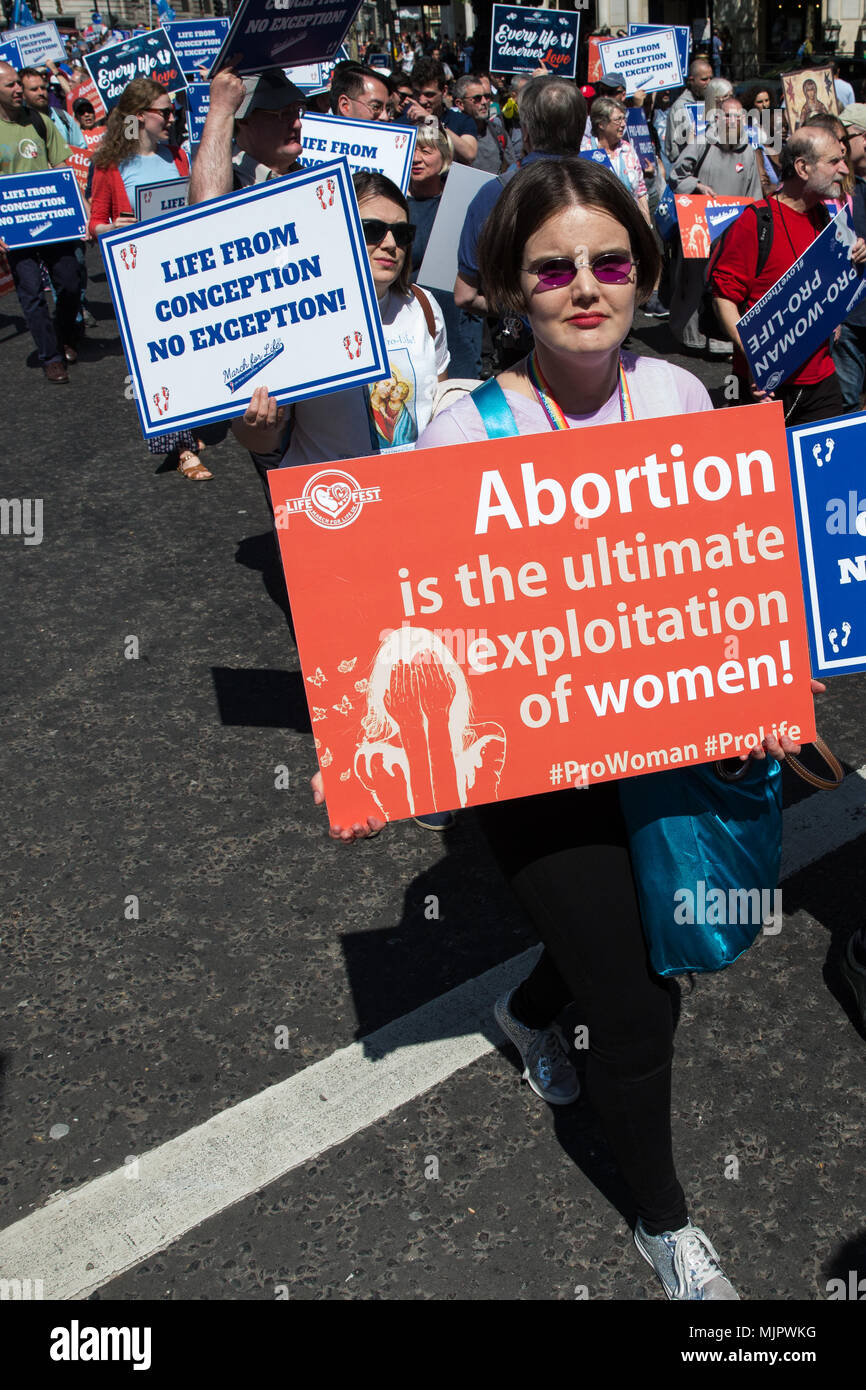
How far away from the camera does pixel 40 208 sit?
940 cm

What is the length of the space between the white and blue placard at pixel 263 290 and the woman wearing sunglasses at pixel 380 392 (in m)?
A: 0.07

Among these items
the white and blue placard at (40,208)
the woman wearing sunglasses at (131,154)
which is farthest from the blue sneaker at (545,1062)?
the white and blue placard at (40,208)

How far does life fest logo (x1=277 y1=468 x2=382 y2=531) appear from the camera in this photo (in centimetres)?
182

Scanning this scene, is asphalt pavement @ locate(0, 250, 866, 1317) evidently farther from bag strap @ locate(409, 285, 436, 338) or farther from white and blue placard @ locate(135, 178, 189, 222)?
white and blue placard @ locate(135, 178, 189, 222)

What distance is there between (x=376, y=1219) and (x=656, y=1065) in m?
0.79

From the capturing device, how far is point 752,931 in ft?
7.13

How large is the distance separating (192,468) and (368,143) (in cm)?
224

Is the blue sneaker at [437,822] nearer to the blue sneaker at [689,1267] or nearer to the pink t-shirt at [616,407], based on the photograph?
the blue sneaker at [689,1267]

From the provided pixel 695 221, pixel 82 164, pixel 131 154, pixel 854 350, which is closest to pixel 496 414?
pixel 854 350

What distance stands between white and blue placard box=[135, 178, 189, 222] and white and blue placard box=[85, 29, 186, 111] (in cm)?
593

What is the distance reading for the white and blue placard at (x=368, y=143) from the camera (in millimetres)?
6387

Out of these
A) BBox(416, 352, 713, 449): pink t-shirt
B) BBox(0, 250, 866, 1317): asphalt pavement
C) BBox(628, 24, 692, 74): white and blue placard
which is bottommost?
BBox(0, 250, 866, 1317): asphalt pavement

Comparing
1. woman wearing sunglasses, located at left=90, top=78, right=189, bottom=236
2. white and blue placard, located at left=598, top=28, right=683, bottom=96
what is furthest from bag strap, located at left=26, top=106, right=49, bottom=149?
white and blue placard, located at left=598, top=28, right=683, bottom=96
